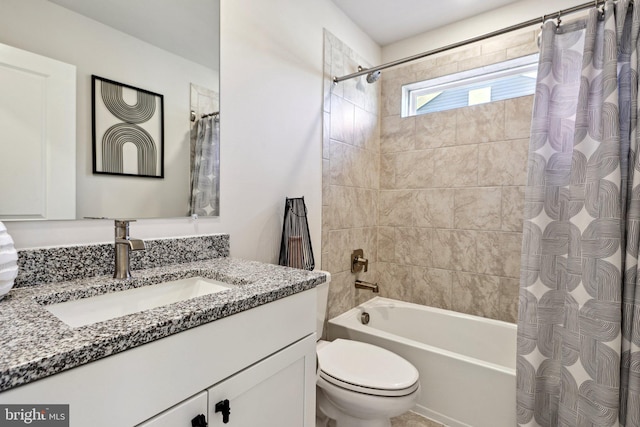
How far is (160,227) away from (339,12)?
1.84 m

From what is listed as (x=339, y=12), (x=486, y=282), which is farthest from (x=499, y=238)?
(x=339, y=12)

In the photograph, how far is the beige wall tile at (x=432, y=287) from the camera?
2275 mm

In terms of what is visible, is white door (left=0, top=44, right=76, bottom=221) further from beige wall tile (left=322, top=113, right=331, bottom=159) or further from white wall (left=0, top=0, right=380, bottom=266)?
beige wall tile (left=322, top=113, right=331, bottom=159)

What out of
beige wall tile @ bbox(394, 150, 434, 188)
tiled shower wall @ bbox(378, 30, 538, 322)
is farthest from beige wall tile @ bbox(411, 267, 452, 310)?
beige wall tile @ bbox(394, 150, 434, 188)

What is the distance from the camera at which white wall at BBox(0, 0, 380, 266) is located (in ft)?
4.58

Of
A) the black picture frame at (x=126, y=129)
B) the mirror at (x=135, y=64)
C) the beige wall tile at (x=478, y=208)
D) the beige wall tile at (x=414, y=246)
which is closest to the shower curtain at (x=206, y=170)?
the mirror at (x=135, y=64)

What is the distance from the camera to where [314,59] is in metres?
1.91

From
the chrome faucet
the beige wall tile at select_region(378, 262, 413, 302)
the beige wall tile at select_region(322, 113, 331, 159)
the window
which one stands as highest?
the window

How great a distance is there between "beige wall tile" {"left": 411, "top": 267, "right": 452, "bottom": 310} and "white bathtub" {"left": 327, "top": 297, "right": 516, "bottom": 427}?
8cm

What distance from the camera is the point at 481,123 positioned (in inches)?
83.8

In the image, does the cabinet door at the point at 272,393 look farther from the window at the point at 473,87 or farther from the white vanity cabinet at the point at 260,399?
the window at the point at 473,87

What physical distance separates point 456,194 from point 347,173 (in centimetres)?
80

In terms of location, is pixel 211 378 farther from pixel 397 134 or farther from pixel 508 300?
pixel 397 134

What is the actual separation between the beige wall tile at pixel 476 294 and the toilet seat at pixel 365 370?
0.91m
